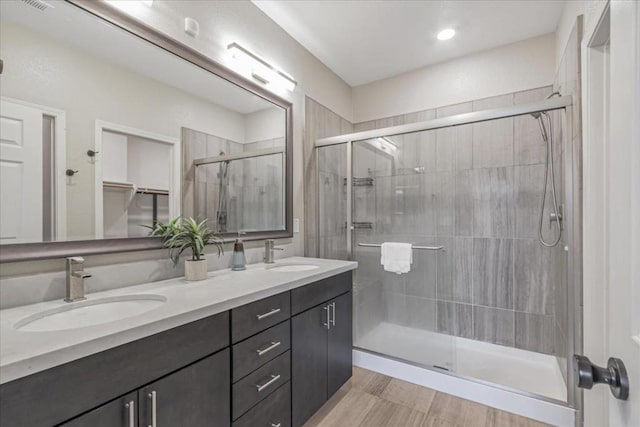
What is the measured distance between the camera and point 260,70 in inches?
78.7

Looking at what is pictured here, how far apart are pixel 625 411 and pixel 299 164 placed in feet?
7.13

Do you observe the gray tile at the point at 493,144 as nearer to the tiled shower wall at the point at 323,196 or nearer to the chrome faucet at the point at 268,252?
the tiled shower wall at the point at 323,196

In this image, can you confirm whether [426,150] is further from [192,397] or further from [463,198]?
[192,397]

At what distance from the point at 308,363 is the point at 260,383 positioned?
1.21 feet

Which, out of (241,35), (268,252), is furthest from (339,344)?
(241,35)

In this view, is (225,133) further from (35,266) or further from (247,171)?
(35,266)

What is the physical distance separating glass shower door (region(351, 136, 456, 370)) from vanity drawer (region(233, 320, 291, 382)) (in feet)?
3.94

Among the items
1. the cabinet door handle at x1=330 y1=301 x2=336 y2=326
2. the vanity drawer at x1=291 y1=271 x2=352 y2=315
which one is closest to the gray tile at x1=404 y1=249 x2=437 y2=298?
the vanity drawer at x1=291 y1=271 x2=352 y2=315

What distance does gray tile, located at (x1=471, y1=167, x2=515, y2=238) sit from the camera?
7.69 feet

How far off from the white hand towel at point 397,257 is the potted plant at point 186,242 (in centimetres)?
145

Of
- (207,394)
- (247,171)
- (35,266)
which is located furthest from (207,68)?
(207,394)

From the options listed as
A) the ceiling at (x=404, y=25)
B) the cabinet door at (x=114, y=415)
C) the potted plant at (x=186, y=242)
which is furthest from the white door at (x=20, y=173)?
the ceiling at (x=404, y=25)

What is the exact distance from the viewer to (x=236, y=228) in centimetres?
185

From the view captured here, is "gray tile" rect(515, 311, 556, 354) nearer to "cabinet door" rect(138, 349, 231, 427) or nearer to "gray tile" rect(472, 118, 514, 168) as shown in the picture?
"gray tile" rect(472, 118, 514, 168)
